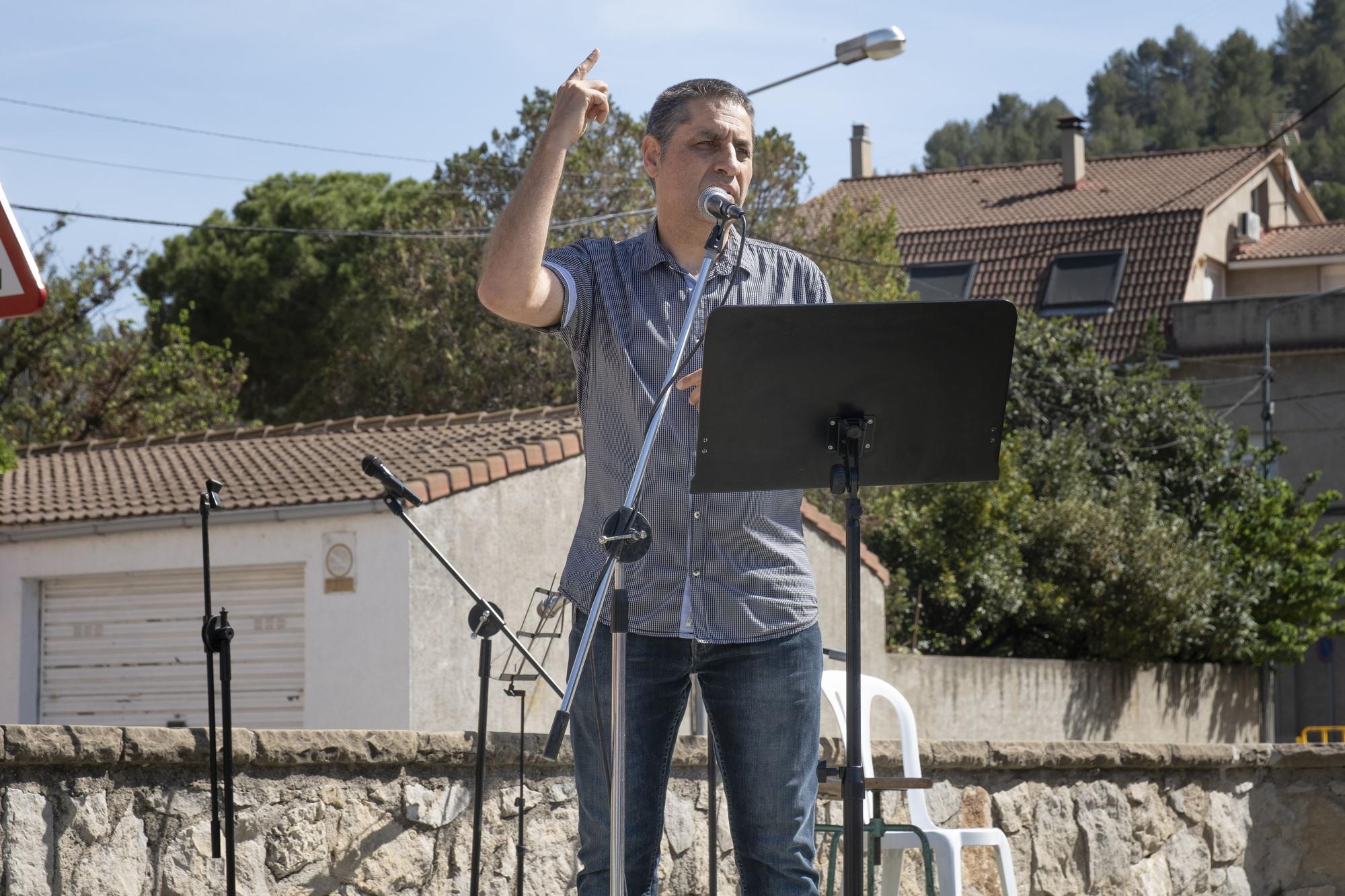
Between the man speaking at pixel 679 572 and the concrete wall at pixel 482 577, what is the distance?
930 cm

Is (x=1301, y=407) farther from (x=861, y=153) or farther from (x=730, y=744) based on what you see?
(x=730, y=744)

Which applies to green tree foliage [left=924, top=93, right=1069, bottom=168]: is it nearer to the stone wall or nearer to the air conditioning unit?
the air conditioning unit

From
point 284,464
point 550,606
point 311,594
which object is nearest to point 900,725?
point 550,606

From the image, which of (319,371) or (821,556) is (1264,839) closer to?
(821,556)

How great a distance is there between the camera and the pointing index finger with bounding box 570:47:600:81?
2.82 metres

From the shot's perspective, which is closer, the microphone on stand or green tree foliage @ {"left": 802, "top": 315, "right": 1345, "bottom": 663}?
the microphone on stand

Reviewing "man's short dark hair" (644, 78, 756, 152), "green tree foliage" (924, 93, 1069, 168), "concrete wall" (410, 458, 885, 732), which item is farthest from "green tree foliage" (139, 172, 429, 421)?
"green tree foliage" (924, 93, 1069, 168)

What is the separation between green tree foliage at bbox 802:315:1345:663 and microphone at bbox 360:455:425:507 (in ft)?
45.3

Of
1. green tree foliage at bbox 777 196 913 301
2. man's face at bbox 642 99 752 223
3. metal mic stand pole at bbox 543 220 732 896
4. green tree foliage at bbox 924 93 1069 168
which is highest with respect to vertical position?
green tree foliage at bbox 924 93 1069 168

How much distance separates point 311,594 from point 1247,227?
942 inches

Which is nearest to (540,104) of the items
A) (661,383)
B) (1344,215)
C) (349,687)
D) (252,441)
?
(252,441)

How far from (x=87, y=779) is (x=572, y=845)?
1717mm

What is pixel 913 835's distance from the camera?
5176 mm

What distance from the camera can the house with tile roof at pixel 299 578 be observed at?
12.7 metres
